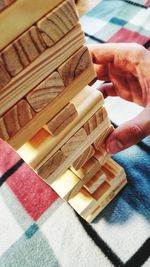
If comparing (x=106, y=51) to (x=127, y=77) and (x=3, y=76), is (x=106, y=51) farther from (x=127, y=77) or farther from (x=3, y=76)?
(x=3, y=76)

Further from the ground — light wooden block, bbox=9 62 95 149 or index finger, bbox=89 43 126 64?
light wooden block, bbox=9 62 95 149

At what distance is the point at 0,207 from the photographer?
83 cm

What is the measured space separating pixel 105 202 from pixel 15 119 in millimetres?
434

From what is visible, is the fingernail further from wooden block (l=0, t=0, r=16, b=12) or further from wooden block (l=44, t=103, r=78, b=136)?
wooden block (l=0, t=0, r=16, b=12)

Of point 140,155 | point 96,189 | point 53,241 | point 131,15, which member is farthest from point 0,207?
point 131,15

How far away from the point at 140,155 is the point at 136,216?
0.56 ft

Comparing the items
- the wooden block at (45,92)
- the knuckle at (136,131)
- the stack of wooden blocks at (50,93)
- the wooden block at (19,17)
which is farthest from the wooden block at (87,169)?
the wooden block at (19,17)

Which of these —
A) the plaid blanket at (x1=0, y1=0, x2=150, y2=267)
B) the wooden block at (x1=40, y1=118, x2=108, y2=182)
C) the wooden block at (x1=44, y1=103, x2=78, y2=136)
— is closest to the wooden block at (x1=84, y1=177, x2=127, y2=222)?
the plaid blanket at (x1=0, y1=0, x2=150, y2=267)

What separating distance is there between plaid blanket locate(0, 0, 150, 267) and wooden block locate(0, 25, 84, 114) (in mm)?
467

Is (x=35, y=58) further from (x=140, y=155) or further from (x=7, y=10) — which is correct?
(x=140, y=155)

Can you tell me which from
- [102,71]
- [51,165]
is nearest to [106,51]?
[102,71]

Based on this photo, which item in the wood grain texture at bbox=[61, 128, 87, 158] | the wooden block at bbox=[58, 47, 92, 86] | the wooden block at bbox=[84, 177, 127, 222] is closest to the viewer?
the wooden block at bbox=[58, 47, 92, 86]

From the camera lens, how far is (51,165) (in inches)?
20.6

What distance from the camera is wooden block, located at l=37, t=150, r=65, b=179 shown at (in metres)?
0.51
